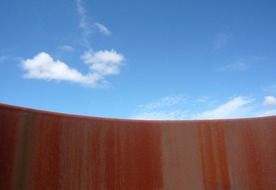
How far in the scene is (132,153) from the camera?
18.1 ft

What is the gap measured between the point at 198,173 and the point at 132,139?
4.84ft

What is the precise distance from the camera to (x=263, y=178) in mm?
5707

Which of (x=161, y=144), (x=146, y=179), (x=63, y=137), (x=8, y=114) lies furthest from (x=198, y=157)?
(x=8, y=114)

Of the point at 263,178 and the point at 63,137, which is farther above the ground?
the point at 63,137

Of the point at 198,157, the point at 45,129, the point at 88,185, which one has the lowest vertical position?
the point at 88,185

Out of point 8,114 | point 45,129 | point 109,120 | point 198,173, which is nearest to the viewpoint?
point 8,114

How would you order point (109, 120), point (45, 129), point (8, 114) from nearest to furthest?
point (8, 114) → point (45, 129) → point (109, 120)

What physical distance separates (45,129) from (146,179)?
2073 millimetres

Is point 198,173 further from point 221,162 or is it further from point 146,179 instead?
point 146,179

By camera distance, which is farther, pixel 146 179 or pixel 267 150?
pixel 267 150

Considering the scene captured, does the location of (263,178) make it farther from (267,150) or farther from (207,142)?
(207,142)

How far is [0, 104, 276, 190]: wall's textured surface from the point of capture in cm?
436

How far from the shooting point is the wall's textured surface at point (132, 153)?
4363 millimetres

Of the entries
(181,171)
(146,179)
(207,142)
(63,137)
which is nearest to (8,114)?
(63,137)
